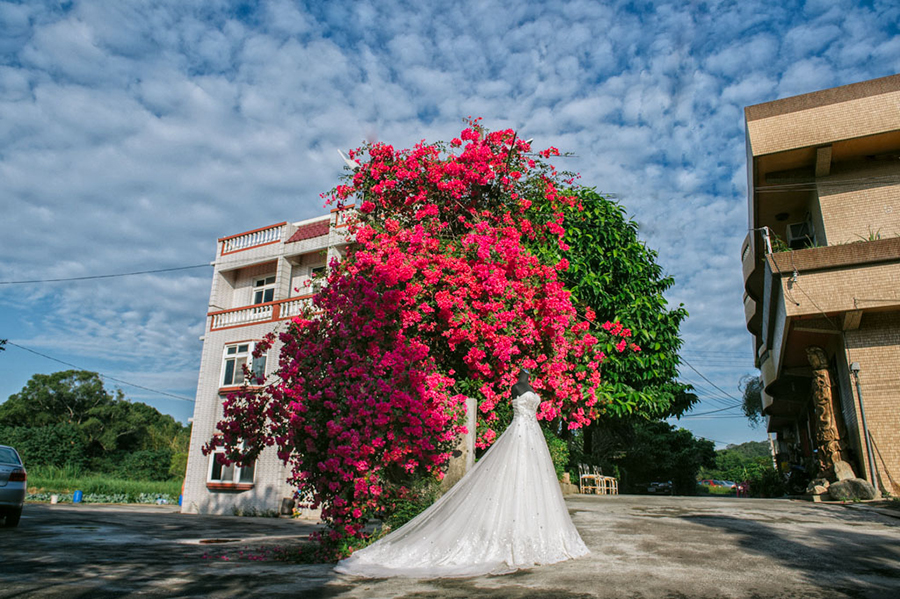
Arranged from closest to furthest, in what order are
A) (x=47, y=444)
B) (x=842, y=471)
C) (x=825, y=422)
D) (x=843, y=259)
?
(x=842, y=471) → (x=843, y=259) → (x=825, y=422) → (x=47, y=444)

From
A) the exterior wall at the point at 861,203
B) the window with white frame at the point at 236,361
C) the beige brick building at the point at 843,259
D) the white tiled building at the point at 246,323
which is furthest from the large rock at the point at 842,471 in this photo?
the window with white frame at the point at 236,361

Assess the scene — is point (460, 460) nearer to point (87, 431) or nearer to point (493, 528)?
point (493, 528)

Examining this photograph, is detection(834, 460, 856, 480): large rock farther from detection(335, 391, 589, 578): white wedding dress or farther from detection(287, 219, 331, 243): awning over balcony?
detection(287, 219, 331, 243): awning over balcony

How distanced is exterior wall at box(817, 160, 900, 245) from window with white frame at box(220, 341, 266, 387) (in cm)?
1800

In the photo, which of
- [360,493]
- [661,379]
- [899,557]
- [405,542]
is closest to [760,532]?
[899,557]

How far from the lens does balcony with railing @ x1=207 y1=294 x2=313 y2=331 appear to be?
19828 mm

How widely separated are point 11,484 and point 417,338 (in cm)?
759

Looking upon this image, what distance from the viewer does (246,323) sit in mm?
21188

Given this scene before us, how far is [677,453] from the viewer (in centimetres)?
3341

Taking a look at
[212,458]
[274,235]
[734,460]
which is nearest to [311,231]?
[274,235]

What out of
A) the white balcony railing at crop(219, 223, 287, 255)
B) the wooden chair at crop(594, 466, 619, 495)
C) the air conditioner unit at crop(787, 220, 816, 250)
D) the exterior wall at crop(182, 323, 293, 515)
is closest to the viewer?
the air conditioner unit at crop(787, 220, 816, 250)

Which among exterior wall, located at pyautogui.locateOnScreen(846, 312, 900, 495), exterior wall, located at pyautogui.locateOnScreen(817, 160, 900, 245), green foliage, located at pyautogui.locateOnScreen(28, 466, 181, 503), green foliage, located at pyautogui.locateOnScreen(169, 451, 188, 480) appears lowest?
green foliage, located at pyautogui.locateOnScreen(28, 466, 181, 503)

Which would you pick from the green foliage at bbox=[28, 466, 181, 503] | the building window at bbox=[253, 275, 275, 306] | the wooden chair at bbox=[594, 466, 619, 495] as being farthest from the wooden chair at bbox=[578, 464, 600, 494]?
the green foliage at bbox=[28, 466, 181, 503]

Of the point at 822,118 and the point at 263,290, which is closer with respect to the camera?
the point at 822,118
